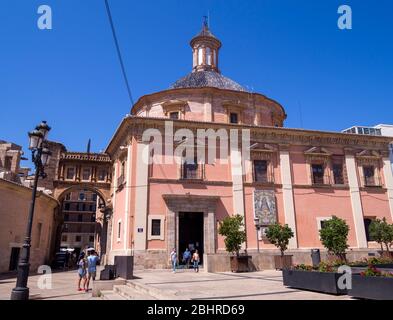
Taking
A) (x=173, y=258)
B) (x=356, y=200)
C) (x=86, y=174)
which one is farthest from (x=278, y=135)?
(x=86, y=174)

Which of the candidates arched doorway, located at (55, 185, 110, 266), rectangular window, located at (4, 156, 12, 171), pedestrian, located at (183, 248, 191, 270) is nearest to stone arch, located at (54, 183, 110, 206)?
rectangular window, located at (4, 156, 12, 171)

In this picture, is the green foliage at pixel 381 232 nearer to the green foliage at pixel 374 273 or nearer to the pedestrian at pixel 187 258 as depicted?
the pedestrian at pixel 187 258

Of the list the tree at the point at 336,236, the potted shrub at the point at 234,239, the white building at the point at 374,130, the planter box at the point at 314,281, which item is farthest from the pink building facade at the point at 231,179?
the white building at the point at 374,130

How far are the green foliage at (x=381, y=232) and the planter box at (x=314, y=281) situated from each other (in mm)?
14521

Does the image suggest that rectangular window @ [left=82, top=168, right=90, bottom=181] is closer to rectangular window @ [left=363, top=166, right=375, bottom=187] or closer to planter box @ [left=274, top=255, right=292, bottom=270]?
planter box @ [left=274, top=255, right=292, bottom=270]

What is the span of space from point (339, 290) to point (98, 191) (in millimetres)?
26283

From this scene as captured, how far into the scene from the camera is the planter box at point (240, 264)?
1778cm

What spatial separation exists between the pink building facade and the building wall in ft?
16.6

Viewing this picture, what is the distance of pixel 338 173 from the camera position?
24750 millimetres

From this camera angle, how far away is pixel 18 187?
19531 millimetres

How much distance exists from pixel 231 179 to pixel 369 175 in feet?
36.4

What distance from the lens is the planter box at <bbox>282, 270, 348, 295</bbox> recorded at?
28.6ft
